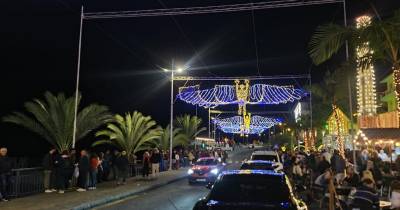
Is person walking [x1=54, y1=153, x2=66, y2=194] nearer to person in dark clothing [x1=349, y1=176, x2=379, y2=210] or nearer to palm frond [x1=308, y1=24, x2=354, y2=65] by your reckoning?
palm frond [x1=308, y1=24, x2=354, y2=65]

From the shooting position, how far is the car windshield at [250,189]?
7.00 m

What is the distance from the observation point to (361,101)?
3362cm

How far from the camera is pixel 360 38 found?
12047mm

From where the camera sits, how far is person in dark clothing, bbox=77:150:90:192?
19609mm

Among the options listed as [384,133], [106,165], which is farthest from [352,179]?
[106,165]

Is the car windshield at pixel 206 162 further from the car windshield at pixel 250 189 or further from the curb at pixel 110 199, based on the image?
the car windshield at pixel 250 189

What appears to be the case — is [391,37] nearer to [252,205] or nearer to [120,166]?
[252,205]

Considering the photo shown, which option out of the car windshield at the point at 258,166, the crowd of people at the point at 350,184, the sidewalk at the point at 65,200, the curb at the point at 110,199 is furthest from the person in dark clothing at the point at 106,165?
the car windshield at the point at 258,166

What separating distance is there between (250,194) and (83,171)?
1406 centimetres

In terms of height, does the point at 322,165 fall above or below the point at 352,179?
above

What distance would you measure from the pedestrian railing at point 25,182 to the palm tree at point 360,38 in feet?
37.2

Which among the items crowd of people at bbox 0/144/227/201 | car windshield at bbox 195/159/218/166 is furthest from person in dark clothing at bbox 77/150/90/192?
car windshield at bbox 195/159/218/166

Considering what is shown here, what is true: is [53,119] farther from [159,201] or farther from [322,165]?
[322,165]

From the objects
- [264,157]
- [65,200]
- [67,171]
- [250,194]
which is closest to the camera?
[250,194]
